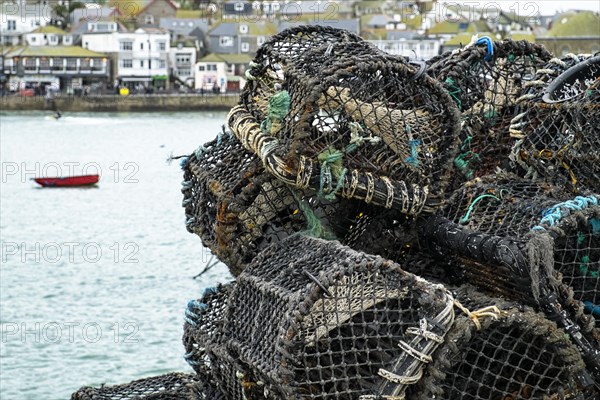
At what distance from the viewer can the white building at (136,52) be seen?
57656 millimetres

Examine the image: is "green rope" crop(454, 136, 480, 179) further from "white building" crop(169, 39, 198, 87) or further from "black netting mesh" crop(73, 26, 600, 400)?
"white building" crop(169, 39, 198, 87)

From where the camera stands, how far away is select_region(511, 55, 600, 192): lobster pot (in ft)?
9.90

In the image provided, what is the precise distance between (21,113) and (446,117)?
47.9 metres

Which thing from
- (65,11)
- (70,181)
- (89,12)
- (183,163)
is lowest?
(70,181)

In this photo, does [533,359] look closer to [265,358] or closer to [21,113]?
[265,358]

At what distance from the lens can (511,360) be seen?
103 inches

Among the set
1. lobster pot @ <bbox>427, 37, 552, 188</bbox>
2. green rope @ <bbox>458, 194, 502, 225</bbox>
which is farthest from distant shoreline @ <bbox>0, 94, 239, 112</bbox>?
green rope @ <bbox>458, 194, 502, 225</bbox>

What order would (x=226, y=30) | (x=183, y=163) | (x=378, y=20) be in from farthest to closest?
(x=378, y=20) → (x=226, y=30) → (x=183, y=163)

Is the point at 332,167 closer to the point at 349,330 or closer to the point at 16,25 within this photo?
the point at 349,330

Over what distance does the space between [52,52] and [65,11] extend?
16391 mm

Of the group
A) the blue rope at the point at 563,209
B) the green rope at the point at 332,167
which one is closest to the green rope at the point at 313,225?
the green rope at the point at 332,167

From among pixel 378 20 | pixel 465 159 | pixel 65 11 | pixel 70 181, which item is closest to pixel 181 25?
pixel 65 11

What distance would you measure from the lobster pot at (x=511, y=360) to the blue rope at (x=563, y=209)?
233 mm

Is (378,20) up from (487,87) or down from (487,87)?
up
